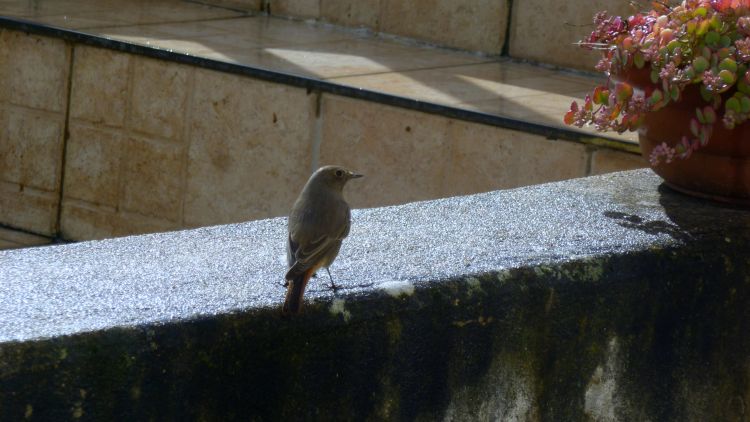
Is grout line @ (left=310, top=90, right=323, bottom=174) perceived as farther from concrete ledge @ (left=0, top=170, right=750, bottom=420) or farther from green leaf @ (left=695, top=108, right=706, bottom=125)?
green leaf @ (left=695, top=108, right=706, bottom=125)

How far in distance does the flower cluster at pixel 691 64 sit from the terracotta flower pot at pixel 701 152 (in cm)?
3

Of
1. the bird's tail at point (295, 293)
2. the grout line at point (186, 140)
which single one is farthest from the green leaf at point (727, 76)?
the grout line at point (186, 140)

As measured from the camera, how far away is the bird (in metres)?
2.05

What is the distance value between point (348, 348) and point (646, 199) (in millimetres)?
1211

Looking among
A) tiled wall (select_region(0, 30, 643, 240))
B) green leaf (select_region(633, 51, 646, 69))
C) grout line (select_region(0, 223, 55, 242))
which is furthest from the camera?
Result: grout line (select_region(0, 223, 55, 242))

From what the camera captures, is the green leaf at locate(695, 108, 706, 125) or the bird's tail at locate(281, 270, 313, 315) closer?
the bird's tail at locate(281, 270, 313, 315)

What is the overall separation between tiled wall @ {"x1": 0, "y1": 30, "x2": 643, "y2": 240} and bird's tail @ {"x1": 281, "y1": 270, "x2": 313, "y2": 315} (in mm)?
2685

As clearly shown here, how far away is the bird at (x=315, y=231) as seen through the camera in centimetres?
205

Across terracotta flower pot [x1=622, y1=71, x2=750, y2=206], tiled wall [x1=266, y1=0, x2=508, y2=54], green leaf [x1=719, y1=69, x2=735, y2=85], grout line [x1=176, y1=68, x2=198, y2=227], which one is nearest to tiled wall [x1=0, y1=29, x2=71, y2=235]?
grout line [x1=176, y1=68, x2=198, y2=227]

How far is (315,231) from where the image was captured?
2.34m

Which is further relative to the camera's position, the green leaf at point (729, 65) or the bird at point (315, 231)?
the green leaf at point (729, 65)

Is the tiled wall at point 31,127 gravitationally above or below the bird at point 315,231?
below

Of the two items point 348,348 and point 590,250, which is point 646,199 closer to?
point 590,250

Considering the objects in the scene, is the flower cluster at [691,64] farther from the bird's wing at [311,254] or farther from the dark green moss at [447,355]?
the bird's wing at [311,254]
